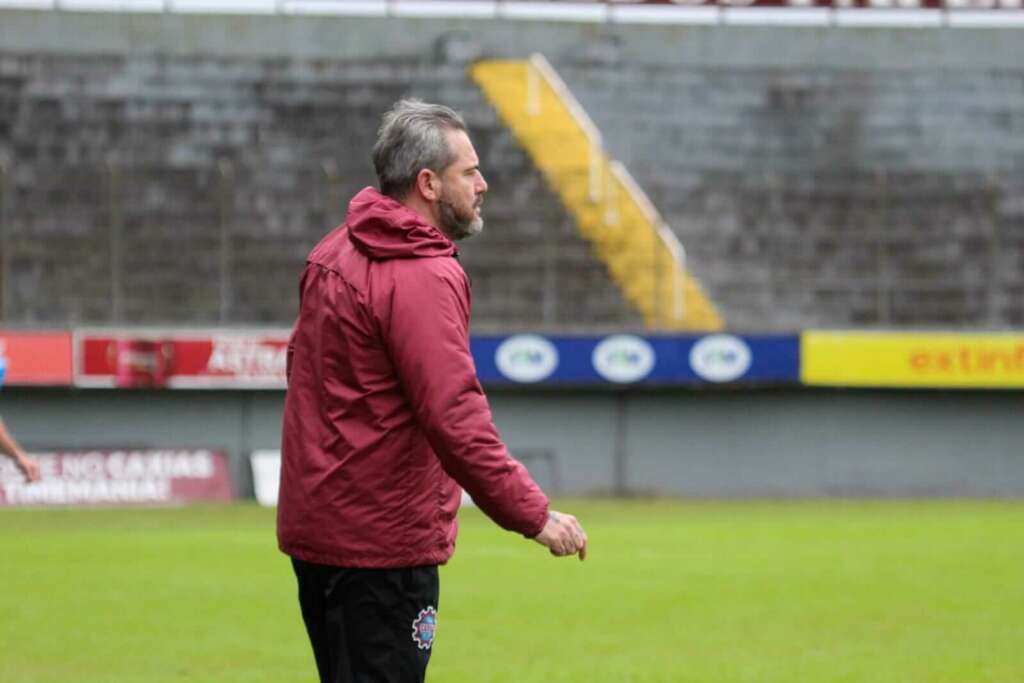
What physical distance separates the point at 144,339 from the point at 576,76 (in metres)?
9.31

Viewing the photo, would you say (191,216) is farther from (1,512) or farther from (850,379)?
(850,379)

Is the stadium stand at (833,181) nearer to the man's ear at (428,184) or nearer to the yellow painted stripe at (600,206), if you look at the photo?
the yellow painted stripe at (600,206)

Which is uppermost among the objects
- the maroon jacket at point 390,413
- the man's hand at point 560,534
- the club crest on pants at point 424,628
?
the maroon jacket at point 390,413

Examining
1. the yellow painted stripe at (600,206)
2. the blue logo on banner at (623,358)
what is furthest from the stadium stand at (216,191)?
the blue logo on banner at (623,358)

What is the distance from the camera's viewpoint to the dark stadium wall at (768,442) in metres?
23.1

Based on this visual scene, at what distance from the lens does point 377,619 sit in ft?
14.1

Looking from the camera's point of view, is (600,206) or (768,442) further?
(600,206)

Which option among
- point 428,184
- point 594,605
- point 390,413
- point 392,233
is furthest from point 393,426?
point 594,605

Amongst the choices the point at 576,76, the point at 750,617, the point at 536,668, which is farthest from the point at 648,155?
the point at 536,668

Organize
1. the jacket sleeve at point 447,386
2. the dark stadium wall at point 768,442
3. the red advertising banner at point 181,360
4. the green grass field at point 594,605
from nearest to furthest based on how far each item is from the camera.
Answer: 1. the jacket sleeve at point 447,386
2. the green grass field at point 594,605
3. the red advertising banner at point 181,360
4. the dark stadium wall at point 768,442

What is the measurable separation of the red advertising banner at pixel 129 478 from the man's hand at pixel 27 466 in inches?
539

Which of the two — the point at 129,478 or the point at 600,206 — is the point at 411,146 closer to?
the point at 129,478

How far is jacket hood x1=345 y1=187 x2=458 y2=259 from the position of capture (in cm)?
423

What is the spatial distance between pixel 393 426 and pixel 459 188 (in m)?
0.62
